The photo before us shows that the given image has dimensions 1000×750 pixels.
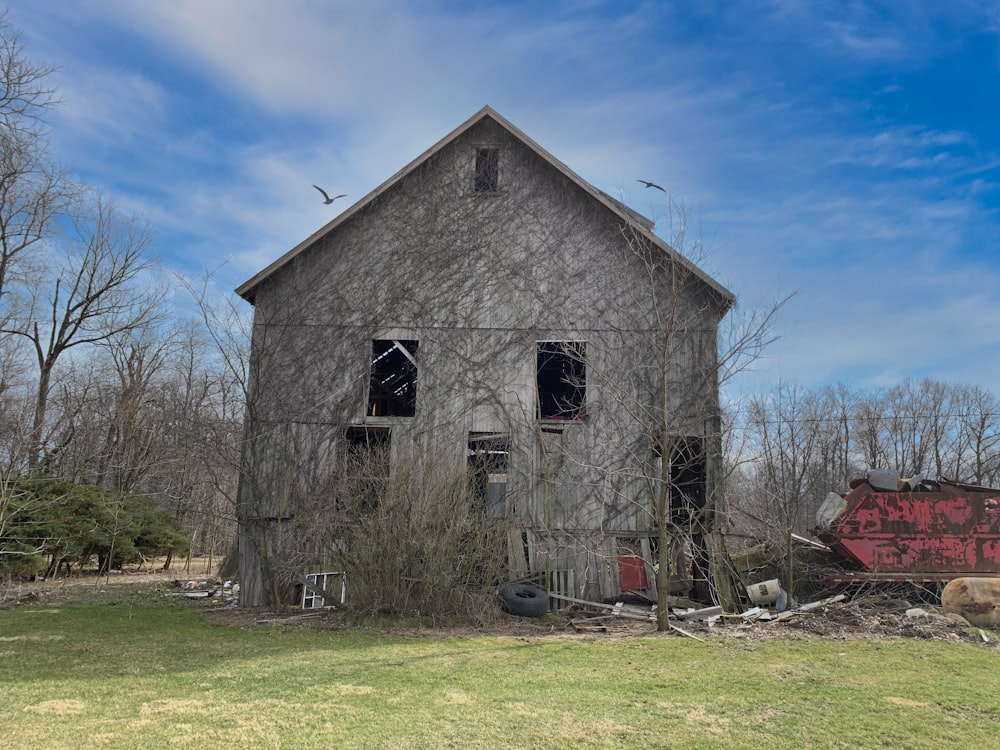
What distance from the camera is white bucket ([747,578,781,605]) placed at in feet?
40.5

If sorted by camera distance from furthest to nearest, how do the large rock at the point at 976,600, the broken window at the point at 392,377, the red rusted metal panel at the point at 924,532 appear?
the broken window at the point at 392,377 → the red rusted metal panel at the point at 924,532 → the large rock at the point at 976,600

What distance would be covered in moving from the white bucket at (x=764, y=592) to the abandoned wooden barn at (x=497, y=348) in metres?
1.43

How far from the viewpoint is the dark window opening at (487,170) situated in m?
14.8

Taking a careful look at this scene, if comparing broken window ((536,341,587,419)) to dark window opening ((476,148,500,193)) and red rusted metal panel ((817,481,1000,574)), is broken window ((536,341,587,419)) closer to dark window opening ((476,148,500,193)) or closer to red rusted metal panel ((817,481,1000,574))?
dark window opening ((476,148,500,193))

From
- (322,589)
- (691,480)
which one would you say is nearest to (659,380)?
(691,480)

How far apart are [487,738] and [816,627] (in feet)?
24.5

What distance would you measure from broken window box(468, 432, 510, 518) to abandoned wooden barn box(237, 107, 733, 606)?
0.05 meters

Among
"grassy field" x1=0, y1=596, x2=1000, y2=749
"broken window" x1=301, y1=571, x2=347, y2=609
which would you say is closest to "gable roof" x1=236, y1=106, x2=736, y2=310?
"broken window" x1=301, y1=571, x2=347, y2=609

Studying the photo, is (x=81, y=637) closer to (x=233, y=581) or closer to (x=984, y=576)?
(x=233, y=581)

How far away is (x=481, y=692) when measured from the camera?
21.2ft

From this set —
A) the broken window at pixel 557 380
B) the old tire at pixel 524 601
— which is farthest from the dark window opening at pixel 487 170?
the old tire at pixel 524 601

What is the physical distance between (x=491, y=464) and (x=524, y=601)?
9.23ft

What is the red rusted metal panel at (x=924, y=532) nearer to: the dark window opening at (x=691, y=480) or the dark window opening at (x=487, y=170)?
the dark window opening at (x=691, y=480)

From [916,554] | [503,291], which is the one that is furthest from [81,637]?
[916,554]
